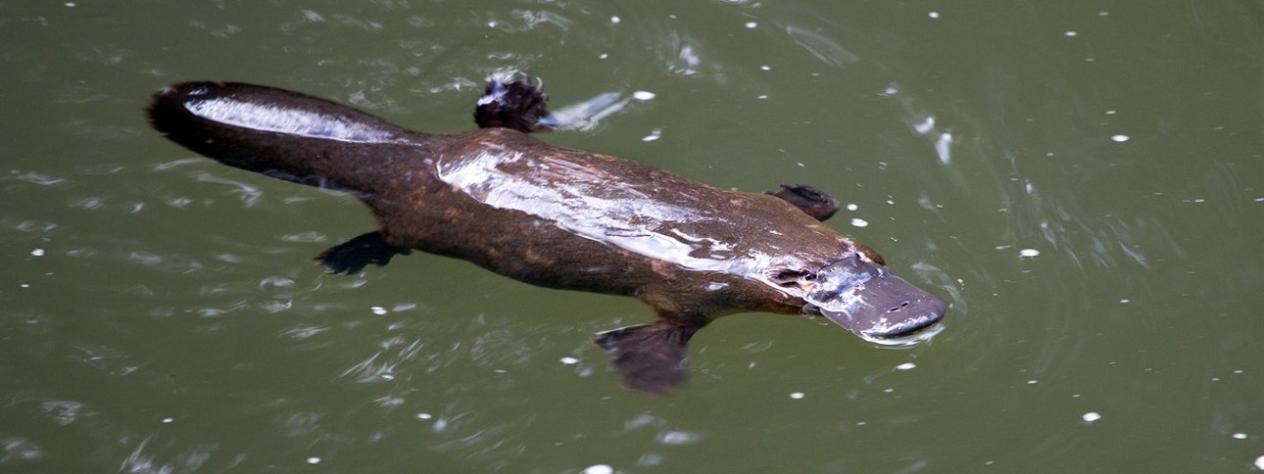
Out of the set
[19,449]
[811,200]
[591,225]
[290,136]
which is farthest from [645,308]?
[19,449]

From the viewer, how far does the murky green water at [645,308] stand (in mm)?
3682

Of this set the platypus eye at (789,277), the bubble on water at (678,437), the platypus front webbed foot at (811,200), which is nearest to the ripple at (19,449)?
the bubble on water at (678,437)

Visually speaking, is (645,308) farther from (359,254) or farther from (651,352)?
(359,254)

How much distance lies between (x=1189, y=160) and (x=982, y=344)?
53.8 inches

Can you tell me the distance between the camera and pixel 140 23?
5.21 meters

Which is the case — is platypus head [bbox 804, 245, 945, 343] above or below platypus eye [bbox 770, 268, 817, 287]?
below

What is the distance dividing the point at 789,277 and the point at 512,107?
1.43 metres

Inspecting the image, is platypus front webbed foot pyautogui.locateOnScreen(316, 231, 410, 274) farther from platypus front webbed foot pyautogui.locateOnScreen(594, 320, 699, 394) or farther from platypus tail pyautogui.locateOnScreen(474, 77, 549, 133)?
platypus front webbed foot pyautogui.locateOnScreen(594, 320, 699, 394)

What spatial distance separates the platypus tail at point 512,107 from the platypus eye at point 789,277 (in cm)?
132

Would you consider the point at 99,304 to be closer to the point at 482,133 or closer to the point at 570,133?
the point at 482,133

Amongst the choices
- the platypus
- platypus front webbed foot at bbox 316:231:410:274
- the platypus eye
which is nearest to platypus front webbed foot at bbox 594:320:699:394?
the platypus

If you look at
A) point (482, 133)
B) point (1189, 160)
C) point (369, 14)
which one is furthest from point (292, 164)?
point (1189, 160)

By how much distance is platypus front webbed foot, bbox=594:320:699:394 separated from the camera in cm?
363

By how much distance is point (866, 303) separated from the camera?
11.9ft
